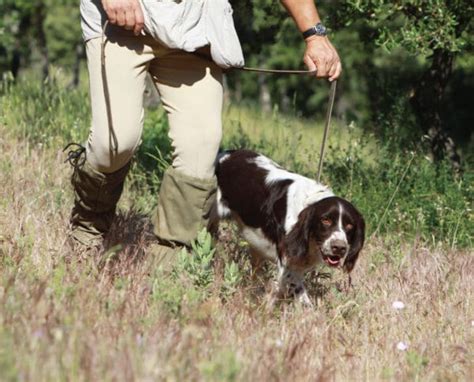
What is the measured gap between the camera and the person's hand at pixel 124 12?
14.0 feet

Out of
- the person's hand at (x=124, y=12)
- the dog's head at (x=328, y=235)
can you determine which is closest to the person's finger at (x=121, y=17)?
the person's hand at (x=124, y=12)

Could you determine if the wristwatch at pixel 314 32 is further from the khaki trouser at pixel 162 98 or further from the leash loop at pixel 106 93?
the leash loop at pixel 106 93

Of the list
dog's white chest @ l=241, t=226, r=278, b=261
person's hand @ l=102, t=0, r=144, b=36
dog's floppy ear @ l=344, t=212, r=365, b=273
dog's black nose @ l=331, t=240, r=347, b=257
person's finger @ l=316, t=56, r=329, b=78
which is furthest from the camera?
dog's white chest @ l=241, t=226, r=278, b=261

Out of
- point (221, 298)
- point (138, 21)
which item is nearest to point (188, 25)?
point (138, 21)

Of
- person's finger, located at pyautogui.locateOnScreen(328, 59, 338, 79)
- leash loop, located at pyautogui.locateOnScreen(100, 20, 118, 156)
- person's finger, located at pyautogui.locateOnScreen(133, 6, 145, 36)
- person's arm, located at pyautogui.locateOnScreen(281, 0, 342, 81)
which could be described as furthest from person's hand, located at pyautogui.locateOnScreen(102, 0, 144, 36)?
person's finger, located at pyautogui.locateOnScreen(328, 59, 338, 79)

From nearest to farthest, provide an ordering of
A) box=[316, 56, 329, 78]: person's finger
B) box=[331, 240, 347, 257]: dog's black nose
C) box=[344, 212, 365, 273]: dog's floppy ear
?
1. box=[316, 56, 329, 78]: person's finger
2. box=[331, 240, 347, 257]: dog's black nose
3. box=[344, 212, 365, 273]: dog's floppy ear

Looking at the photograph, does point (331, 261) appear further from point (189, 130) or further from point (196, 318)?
point (196, 318)

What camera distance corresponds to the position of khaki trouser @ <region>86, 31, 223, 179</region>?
14.6ft

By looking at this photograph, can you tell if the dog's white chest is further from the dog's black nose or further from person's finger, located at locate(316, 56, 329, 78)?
person's finger, located at locate(316, 56, 329, 78)

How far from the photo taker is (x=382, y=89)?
28.3 feet

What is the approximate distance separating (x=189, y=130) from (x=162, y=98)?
0.77 ft

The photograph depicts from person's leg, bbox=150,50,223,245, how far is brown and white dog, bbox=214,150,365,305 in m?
0.84

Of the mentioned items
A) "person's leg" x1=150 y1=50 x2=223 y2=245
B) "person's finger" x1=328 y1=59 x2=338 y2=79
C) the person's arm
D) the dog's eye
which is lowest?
the dog's eye

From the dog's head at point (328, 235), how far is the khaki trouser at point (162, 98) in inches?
36.0
